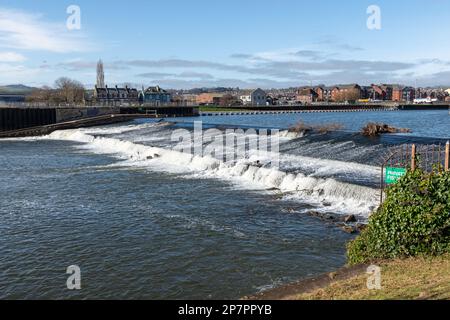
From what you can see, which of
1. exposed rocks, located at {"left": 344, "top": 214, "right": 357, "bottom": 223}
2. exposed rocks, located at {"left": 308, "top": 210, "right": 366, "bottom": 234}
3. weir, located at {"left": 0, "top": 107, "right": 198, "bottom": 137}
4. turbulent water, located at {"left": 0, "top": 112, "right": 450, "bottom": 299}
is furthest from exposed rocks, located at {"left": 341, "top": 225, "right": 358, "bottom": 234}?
weir, located at {"left": 0, "top": 107, "right": 198, "bottom": 137}

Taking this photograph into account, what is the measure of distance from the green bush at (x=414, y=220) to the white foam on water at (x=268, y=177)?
282 inches

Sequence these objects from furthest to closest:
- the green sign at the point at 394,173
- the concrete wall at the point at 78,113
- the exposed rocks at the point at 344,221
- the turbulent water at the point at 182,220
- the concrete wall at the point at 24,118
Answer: the concrete wall at the point at 78,113
the concrete wall at the point at 24,118
the exposed rocks at the point at 344,221
the turbulent water at the point at 182,220
the green sign at the point at 394,173

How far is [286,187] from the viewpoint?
75.7ft

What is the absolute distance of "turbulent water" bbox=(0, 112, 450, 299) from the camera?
1241cm

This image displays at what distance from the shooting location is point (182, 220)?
58.8 ft

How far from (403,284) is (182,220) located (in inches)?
414

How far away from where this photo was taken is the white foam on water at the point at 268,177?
63.4 ft

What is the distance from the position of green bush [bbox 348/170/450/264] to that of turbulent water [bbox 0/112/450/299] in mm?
2420

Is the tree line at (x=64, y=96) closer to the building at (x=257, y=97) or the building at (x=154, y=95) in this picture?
the building at (x=154, y=95)

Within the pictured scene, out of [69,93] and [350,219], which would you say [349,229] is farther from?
[69,93]

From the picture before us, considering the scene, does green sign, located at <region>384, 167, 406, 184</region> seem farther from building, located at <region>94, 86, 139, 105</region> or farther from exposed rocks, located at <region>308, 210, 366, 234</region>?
building, located at <region>94, 86, 139, 105</region>

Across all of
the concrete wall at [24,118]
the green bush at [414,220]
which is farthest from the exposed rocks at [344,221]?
the concrete wall at [24,118]

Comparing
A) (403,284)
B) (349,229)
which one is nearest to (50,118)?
(349,229)
